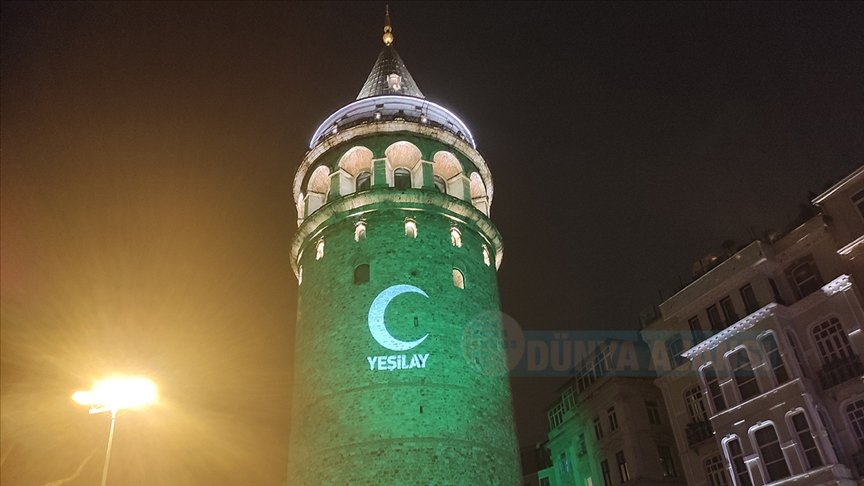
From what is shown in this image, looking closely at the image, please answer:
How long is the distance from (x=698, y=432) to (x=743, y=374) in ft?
11.0

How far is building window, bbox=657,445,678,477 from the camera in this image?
30.5 m

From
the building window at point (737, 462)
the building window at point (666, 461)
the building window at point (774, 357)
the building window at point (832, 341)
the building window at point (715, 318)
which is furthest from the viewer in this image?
the building window at point (666, 461)

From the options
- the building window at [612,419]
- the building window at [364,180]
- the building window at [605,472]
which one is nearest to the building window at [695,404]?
the building window at [612,419]

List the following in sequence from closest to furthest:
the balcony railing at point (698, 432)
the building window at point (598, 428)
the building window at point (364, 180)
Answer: the balcony railing at point (698, 432) → the building window at point (364, 180) → the building window at point (598, 428)

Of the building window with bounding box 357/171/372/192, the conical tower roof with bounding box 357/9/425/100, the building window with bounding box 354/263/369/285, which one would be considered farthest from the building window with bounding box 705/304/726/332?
the conical tower roof with bounding box 357/9/425/100

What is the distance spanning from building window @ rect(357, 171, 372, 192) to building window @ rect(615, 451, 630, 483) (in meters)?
17.0

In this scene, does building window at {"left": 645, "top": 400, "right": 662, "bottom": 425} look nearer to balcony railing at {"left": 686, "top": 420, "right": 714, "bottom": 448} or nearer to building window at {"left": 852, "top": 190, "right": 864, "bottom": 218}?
balcony railing at {"left": 686, "top": 420, "right": 714, "bottom": 448}

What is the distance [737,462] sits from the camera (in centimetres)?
2389

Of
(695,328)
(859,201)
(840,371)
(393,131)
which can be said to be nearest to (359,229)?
(393,131)

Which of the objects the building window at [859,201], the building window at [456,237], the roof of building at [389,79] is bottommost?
the building window at [859,201]

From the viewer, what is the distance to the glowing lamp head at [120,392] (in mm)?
17781

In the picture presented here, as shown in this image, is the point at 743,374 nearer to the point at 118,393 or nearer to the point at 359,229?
the point at 359,229

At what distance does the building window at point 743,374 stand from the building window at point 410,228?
12.7 m

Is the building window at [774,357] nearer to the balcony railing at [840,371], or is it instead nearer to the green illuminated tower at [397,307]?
the balcony railing at [840,371]
